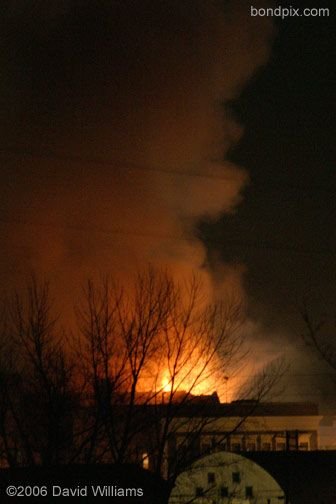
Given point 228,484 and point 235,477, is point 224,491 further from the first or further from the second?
point 235,477

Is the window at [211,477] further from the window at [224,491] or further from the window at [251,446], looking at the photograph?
the window at [251,446]

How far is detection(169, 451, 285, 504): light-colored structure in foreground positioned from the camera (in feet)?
56.4

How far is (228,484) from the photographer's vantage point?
18766 millimetres

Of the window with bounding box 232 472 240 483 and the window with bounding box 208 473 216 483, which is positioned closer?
the window with bounding box 208 473 216 483

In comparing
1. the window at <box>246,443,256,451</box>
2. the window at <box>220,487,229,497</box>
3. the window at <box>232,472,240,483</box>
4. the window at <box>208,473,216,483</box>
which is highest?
the window at <box>246,443,256,451</box>

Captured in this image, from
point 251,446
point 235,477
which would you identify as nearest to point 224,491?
point 235,477

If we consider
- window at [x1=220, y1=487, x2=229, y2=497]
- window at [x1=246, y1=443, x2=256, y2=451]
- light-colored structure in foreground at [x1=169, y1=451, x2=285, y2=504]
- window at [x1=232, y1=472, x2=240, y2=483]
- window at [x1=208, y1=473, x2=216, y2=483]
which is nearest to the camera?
light-colored structure in foreground at [x1=169, y1=451, x2=285, y2=504]

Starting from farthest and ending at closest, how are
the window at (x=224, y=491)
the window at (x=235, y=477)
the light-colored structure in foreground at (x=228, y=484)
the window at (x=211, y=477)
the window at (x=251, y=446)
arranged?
1. the window at (x=251, y=446)
2. the window at (x=235, y=477)
3. the window at (x=224, y=491)
4. the window at (x=211, y=477)
5. the light-colored structure in foreground at (x=228, y=484)

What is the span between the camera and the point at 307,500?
2195cm

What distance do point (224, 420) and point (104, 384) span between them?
47.7ft

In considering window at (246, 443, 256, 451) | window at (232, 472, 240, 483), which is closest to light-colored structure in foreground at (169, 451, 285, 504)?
window at (232, 472, 240, 483)

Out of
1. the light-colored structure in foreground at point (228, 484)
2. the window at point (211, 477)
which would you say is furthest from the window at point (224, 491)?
the window at point (211, 477)

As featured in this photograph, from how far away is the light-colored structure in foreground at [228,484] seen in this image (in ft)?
56.4

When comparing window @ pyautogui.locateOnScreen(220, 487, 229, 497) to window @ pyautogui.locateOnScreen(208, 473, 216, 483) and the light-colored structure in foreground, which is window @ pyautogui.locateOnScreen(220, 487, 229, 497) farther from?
window @ pyautogui.locateOnScreen(208, 473, 216, 483)
